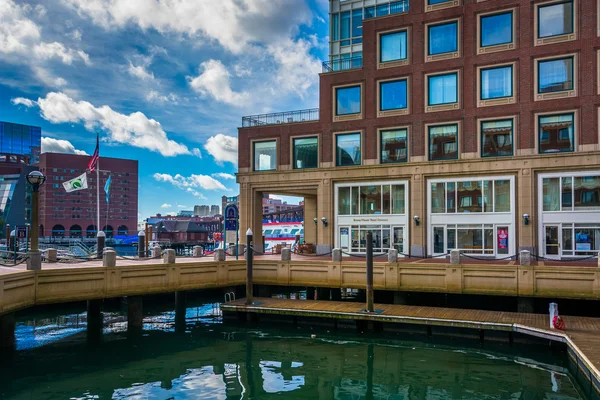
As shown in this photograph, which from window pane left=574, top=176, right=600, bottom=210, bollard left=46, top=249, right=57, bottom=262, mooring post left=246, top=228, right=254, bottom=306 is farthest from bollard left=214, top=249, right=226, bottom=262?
window pane left=574, top=176, right=600, bottom=210

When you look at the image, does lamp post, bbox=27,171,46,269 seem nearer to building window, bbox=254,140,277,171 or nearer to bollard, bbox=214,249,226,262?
bollard, bbox=214,249,226,262

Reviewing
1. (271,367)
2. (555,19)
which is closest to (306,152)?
(555,19)

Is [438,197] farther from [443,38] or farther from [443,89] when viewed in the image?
[443,38]

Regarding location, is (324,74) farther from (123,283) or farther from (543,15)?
(123,283)

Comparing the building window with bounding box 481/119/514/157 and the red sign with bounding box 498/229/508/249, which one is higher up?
the building window with bounding box 481/119/514/157

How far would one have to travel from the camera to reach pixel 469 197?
35969 millimetres

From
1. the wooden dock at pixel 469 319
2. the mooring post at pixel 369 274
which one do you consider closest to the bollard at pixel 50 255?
the wooden dock at pixel 469 319

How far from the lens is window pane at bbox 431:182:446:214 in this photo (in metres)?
36.8

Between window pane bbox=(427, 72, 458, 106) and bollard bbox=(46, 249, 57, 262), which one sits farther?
window pane bbox=(427, 72, 458, 106)

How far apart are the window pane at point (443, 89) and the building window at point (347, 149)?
648 centimetres

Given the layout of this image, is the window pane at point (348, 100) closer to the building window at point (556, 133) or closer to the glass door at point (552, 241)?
the building window at point (556, 133)

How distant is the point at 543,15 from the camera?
113 ft

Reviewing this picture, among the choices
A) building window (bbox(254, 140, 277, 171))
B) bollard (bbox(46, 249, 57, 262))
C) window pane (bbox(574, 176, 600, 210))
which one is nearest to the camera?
bollard (bbox(46, 249, 57, 262))

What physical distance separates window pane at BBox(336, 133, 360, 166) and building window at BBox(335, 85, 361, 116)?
1.97 m
